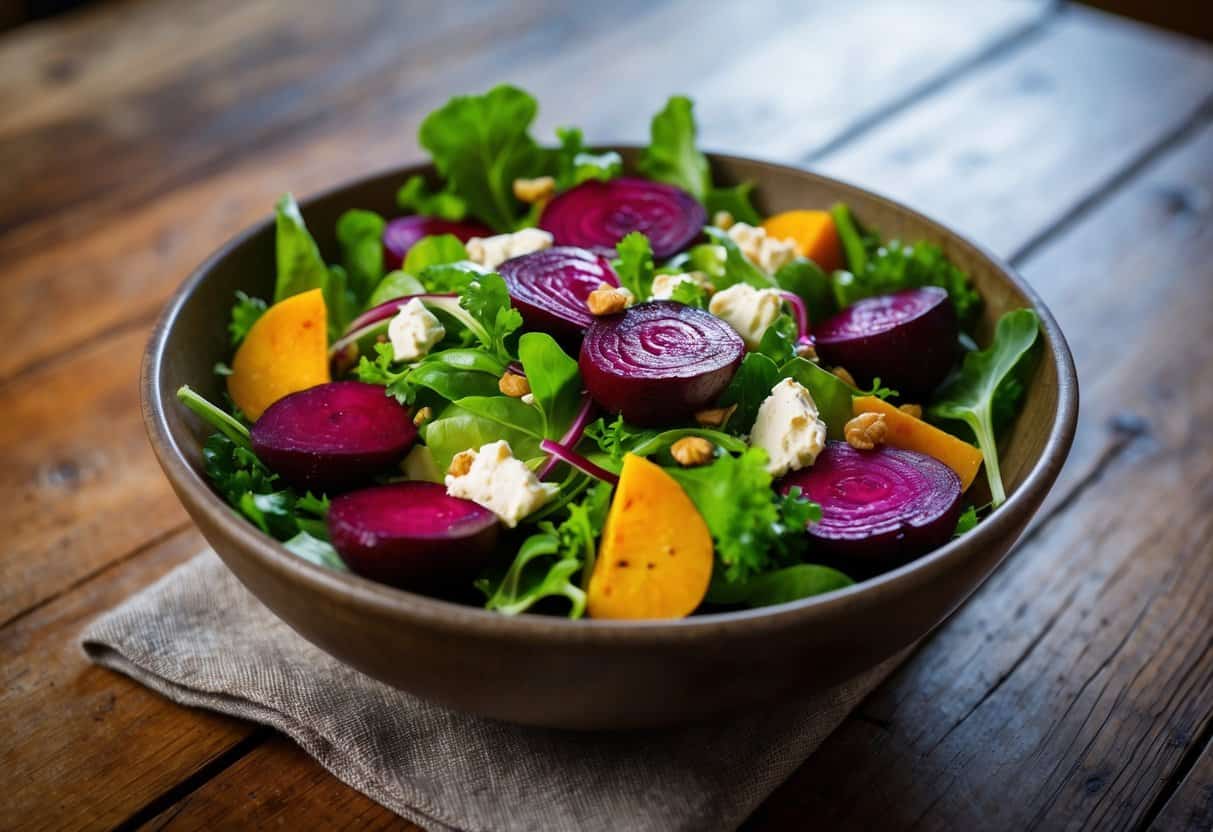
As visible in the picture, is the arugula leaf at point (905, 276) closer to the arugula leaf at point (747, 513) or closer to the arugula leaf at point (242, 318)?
the arugula leaf at point (747, 513)

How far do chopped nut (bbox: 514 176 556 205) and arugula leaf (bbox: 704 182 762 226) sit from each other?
263mm

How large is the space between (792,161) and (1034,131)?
1.95ft

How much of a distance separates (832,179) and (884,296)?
292 mm

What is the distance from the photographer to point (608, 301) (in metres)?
1.53

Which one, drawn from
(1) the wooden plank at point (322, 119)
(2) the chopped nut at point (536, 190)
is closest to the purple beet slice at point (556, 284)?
(2) the chopped nut at point (536, 190)

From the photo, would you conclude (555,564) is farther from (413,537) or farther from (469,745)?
(469,745)

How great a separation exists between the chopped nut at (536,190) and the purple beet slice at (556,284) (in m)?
0.33

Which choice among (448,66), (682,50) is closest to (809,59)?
(682,50)

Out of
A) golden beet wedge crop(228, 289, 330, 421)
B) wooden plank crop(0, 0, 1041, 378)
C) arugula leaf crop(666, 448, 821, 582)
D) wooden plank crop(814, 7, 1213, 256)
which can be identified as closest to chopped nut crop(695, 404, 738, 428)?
arugula leaf crop(666, 448, 821, 582)

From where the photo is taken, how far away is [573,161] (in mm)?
2102

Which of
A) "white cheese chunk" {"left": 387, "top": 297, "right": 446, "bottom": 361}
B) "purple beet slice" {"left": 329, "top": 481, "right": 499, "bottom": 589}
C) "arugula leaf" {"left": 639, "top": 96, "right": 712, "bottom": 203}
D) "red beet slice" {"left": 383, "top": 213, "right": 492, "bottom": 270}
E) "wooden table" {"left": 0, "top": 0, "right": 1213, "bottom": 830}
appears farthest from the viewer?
"arugula leaf" {"left": 639, "top": 96, "right": 712, "bottom": 203}

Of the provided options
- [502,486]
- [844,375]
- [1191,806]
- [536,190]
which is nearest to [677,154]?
[536,190]

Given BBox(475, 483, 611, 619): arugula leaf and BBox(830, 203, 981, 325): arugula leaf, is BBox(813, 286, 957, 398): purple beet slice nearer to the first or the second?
BBox(830, 203, 981, 325): arugula leaf

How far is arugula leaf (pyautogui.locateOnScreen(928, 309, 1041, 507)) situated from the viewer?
5.32ft
